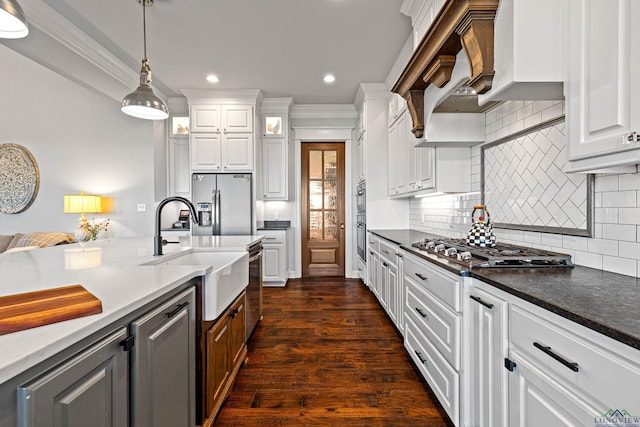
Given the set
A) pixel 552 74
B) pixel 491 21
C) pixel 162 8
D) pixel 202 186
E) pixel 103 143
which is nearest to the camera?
pixel 552 74

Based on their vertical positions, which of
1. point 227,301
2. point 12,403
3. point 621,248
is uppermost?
point 621,248

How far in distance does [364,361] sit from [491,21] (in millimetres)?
2319

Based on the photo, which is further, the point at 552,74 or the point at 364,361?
the point at 364,361

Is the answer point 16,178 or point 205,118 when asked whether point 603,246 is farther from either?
point 16,178

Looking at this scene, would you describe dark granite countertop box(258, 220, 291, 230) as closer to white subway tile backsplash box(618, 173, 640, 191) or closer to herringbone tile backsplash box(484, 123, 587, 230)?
herringbone tile backsplash box(484, 123, 587, 230)

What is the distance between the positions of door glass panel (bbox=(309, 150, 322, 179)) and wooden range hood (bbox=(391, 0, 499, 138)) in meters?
3.09

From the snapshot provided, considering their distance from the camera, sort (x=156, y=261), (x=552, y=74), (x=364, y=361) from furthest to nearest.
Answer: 1. (x=364, y=361)
2. (x=156, y=261)
3. (x=552, y=74)

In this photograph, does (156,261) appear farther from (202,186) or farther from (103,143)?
(103,143)

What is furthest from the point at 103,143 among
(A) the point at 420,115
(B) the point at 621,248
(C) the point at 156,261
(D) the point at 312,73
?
(B) the point at 621,248

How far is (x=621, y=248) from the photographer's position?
4.24ft

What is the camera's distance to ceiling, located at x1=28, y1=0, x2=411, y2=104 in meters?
2.62

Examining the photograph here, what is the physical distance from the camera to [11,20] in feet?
4.54

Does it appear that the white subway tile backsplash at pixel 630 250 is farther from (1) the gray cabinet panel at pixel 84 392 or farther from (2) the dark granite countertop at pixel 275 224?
(2) the dark granite countertop at pixel 275 224

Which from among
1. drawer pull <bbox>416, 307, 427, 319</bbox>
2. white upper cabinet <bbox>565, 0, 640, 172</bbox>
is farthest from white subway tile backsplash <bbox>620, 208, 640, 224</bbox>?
drawer pull <bbox>416, 307, 427, 319</bbox>
